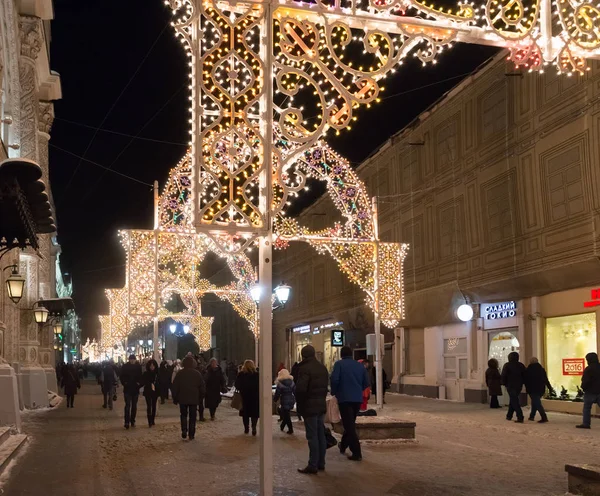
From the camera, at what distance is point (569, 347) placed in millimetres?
22250

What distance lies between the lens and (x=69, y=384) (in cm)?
2783

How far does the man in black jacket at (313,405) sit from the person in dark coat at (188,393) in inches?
191

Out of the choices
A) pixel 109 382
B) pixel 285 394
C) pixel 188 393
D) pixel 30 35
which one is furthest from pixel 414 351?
pixel 30 35

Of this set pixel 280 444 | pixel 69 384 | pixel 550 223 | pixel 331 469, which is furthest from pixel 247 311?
pixel 331 469

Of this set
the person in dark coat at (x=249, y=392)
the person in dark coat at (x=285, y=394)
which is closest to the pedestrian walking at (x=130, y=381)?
the person in dark coat at (x=249, y=392)

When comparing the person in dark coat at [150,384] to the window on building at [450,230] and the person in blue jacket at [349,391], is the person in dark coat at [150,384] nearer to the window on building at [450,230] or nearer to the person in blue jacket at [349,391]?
the person in blue jacket at [349,391]

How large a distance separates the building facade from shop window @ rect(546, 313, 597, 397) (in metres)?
0.04

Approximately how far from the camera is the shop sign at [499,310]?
81.2 feet

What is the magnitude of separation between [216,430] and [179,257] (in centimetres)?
872

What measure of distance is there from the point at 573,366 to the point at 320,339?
2436 centimetres

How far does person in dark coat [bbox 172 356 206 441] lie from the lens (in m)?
15.7

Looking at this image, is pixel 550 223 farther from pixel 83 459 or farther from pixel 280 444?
pixel 83 459

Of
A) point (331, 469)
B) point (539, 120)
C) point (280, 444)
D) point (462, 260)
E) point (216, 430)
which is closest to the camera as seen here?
point (331, 469)

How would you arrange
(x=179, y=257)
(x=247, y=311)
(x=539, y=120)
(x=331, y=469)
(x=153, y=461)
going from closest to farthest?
(x=331, y=469) < (x=153, y=461) < (x=539, y=120) < (x=179, y=257) < (x=247, y=311)
